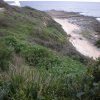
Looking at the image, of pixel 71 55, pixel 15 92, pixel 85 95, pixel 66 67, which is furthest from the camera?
pixel 71 55

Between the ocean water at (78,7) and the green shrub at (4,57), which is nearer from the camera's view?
the green shrub at (4,57)

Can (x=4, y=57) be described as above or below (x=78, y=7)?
above

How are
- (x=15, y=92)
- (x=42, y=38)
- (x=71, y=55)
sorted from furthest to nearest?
(x=42, y=38) → (x=71, y=55) → (x=15, y=92)

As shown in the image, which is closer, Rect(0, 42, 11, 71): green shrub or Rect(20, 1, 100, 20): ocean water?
Rect(0, 42, 11, 71): green shrub

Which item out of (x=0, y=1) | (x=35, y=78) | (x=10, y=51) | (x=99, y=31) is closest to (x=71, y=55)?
(x=10, y=51)

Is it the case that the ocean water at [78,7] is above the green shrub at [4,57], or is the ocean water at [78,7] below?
below

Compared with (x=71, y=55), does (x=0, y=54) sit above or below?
above

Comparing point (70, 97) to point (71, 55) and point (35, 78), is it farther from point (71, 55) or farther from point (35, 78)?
point (71, 55)

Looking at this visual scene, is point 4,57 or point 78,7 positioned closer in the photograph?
point 4,57

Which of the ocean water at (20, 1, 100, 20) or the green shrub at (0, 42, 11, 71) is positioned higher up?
the green shrub at (0, 42, 11, 71)

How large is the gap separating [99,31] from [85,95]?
40.2 m

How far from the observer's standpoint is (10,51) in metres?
13.3

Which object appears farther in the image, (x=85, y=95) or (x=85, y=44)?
(x=85, y=44)

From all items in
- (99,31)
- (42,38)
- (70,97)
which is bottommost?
(99,31)
